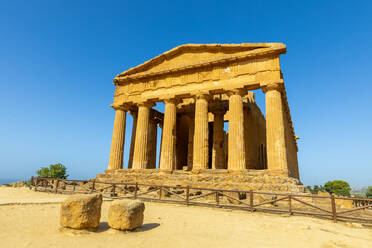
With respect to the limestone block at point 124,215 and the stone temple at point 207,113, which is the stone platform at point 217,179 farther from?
the limestone block at point 124,215

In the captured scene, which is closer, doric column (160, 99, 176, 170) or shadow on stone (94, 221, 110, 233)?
shadow on stone (94, 221, 110, 233)

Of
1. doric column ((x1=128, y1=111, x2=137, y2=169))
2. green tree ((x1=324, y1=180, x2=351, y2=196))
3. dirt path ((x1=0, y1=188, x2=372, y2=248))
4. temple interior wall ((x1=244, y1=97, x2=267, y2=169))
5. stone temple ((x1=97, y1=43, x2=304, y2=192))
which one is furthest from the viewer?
green tree ((x1=324, y1=180, x2=351, y2=196))

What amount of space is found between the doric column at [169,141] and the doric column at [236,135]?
15.3 feet

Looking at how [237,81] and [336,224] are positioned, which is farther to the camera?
[237,81]

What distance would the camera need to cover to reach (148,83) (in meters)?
19.6

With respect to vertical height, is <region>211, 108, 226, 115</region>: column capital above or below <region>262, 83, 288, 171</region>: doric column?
above

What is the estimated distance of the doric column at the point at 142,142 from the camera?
1795 centimetres

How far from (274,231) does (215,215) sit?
7.98 feet

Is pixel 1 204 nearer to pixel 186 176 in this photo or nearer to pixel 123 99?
pixel 186 176

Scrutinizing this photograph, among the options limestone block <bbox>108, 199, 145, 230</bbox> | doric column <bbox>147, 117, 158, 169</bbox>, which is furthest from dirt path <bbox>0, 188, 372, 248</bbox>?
doric column <bbox>147, 117, 158, 169</bbox>

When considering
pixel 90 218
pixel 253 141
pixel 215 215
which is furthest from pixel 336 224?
pixel 253 141

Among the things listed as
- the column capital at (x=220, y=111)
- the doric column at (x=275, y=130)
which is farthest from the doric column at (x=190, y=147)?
the doric column at (x=275, y=130)

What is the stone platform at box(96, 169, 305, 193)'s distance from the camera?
12.2 metres

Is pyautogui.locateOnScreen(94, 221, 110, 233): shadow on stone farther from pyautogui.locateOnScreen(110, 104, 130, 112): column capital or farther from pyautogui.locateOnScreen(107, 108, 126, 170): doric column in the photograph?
pyautogui.locateOnScreen(110, 104, 130, 112): column capital
